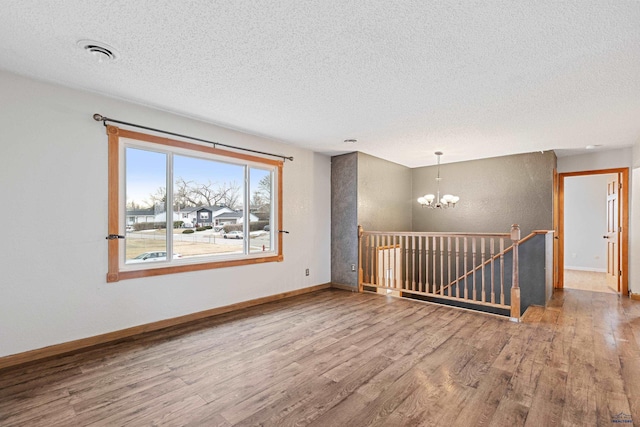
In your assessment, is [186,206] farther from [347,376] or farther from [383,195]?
[383,195]

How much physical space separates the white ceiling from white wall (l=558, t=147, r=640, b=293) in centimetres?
172

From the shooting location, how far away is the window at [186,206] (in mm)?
3238

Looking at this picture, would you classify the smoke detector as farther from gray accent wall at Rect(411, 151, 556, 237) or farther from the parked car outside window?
gray accent wall at Rect(411, 151, 556, 237)

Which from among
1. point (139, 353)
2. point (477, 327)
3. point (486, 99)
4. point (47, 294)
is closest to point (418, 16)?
point (486, 99)

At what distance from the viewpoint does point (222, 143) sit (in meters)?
4.06

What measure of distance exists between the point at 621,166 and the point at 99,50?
287 inches

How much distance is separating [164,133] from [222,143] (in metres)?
0.73

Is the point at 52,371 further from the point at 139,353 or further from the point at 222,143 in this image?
the point at 222,143

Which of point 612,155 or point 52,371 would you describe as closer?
point 52,371

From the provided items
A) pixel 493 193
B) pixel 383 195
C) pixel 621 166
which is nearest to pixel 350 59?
pixel 383 195

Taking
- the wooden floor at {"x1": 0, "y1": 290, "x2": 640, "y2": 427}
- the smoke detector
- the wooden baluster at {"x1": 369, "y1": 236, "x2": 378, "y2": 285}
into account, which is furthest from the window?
the wooden baluster at {"x1": 369, "y1": 236, "x2": 378, "y2": 285}

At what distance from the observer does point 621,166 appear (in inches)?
203

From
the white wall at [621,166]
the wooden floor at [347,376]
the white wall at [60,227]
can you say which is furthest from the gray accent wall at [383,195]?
the white wall at [60,227]

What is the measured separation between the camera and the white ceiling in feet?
6.02
